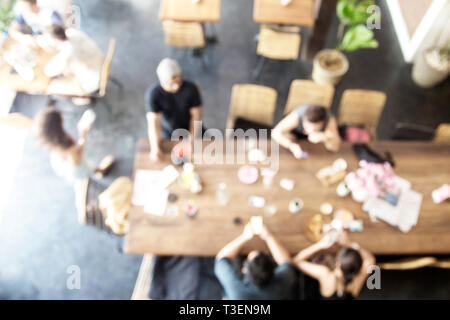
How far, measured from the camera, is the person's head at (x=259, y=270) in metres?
2.55

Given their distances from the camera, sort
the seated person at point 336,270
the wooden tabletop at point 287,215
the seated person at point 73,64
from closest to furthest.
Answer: the seated person at point 336,270
the wooden tabletop at point 287,215
the seated person at point 73,64

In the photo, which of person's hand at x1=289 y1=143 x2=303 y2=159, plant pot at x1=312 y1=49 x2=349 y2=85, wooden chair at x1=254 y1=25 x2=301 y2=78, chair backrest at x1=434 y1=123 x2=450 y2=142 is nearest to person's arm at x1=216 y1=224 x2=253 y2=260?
person's hand at x1=289 y1=143 x2=303 y2=159

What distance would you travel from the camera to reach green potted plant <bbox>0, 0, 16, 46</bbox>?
4.37 m

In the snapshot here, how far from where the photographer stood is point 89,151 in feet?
14.4

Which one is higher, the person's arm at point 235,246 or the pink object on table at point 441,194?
the pink object on table at point 441,194

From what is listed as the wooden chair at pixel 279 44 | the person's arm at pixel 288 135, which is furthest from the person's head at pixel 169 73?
the wooden chair at pixel 279 44

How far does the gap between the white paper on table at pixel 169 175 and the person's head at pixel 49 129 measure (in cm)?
96

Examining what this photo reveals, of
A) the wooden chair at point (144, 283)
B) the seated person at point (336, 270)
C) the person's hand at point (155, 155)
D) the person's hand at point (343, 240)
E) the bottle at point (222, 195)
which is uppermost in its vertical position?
the person's hand at point (155, 155)

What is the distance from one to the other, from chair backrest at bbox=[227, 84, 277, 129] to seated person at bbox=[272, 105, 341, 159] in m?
0.43

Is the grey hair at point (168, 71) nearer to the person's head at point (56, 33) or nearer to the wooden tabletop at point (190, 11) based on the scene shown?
the person's head at point (56, 33)

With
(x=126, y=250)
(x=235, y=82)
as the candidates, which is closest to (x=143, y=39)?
(x=235, y=82)

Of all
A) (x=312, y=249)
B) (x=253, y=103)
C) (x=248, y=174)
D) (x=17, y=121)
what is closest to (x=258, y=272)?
(x=312, y=249)

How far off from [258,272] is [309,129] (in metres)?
1.42

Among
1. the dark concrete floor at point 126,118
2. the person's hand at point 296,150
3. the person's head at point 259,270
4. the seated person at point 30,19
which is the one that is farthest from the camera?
the seated person at point 30,19
